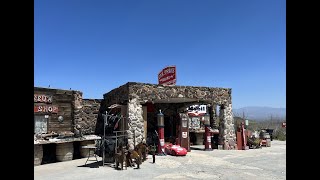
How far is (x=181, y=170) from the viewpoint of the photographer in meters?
12.2

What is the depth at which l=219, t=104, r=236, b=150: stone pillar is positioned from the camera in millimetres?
20109

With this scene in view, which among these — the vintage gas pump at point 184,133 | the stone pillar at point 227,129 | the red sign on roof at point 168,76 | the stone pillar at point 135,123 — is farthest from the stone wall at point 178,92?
the red sign on roof at point 168,76

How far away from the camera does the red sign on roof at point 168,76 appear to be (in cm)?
2059

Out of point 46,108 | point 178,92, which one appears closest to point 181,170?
point 178,92

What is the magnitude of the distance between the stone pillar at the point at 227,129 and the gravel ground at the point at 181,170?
473 centimetres

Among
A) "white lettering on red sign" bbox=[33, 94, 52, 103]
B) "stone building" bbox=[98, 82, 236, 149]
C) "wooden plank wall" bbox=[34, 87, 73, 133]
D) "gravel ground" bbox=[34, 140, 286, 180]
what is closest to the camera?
"gravel ground" bbox=[34, 140, 286, 180]

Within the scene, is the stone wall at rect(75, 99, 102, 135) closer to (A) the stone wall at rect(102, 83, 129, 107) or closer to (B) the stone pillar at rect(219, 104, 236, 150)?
(A) the stone wall at rect(102, 83, 129, 107)

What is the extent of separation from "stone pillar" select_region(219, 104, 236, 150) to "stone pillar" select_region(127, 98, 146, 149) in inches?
225

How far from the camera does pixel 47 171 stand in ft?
41.1

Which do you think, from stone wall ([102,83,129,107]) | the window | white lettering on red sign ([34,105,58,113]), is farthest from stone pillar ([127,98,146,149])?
the window

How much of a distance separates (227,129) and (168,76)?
4.96 metres

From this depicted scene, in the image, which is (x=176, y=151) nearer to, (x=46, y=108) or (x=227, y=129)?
(x=227, y=129)
